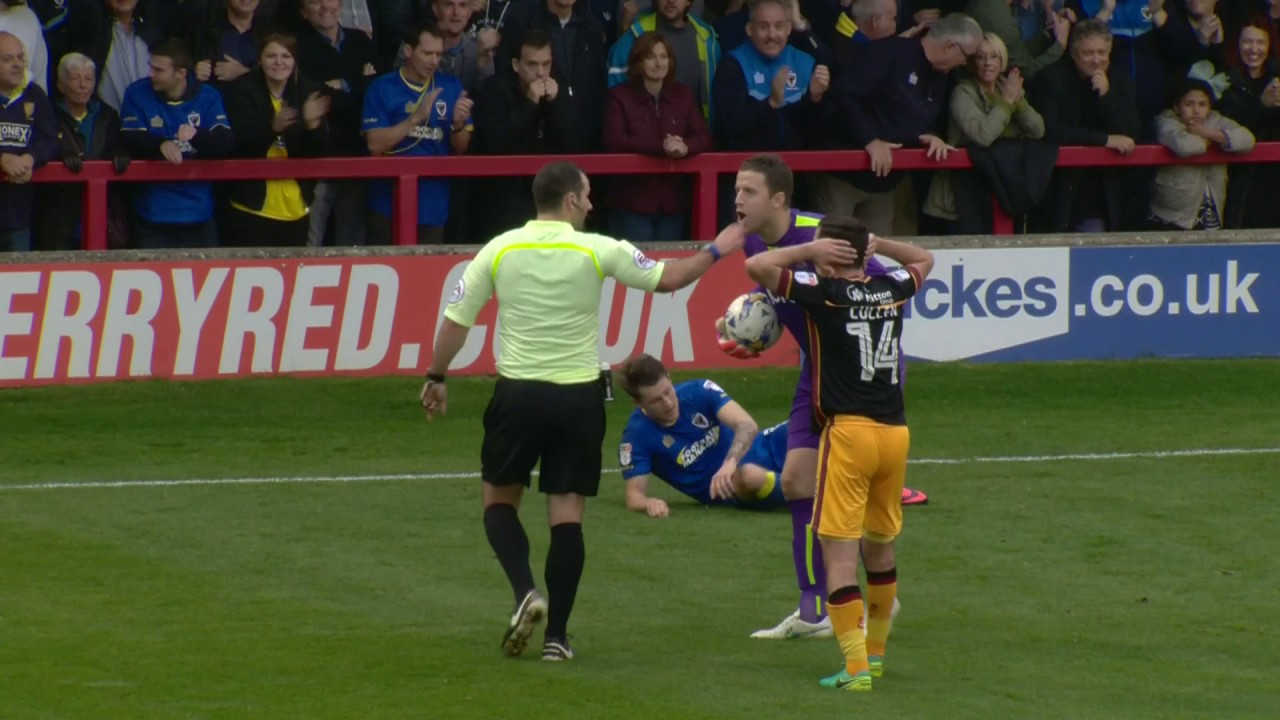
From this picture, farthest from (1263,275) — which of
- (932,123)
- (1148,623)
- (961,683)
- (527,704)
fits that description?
(527,704)

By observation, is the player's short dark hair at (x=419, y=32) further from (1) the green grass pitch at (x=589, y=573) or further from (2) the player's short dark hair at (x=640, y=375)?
(2) the player's short dark hair at (x=640, y=375)

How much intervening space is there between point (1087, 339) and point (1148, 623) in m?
7.56

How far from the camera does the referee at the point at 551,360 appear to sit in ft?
25.3

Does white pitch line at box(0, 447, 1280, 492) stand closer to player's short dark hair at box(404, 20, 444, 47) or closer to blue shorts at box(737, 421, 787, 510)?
blue shorts at box(737, 421, 787, 510)

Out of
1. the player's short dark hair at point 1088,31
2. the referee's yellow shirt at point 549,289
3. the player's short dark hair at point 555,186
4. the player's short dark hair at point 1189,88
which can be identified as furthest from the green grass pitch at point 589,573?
the player's short dark hair at point 1088,31

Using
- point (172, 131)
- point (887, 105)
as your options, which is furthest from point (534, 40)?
point (887, 105)

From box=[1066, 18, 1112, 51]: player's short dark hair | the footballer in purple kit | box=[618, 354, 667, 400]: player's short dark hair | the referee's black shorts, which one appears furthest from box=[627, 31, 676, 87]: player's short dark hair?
the referee's black shorts

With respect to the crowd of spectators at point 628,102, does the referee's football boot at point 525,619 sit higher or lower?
lower

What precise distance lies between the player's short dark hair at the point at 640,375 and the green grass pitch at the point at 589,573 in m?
0.74

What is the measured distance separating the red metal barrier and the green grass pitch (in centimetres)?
140

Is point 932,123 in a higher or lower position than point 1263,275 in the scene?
higher

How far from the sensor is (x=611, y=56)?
1504 centimetres

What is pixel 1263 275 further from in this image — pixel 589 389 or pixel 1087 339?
pixel 589 389

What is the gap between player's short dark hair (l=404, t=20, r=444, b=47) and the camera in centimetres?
1427
